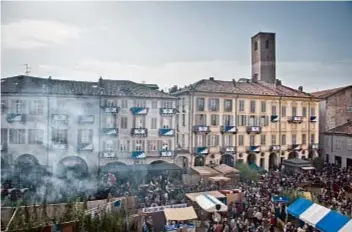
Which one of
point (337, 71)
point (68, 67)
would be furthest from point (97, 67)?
point (337, 71)

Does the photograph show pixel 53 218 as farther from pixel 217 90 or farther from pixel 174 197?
pixel 217 90

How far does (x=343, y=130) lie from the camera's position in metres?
4.77

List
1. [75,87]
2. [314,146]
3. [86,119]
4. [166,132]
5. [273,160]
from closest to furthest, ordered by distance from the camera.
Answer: [75,87] → [86,119] → [166,132] → [314,146] → [273,160]

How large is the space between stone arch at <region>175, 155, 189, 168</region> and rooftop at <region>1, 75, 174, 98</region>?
0.79 meters

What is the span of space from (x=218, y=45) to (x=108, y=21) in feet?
4.18

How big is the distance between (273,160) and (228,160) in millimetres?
610

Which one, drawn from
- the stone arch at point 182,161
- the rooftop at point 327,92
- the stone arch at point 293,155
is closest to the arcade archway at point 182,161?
the stone arch at point 182,161

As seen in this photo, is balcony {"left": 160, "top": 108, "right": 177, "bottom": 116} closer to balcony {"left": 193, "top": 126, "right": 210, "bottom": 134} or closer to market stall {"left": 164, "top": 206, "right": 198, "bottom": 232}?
balcony {"left": 193, "top": 126, "right": 210, "bottom": 134}

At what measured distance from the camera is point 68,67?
4.31 metres

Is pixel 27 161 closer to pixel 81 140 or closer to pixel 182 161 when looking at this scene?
pixel 81 140

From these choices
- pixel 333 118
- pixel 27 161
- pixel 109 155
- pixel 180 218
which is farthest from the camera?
pixel 333 118

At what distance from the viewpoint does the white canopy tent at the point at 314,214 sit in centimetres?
398

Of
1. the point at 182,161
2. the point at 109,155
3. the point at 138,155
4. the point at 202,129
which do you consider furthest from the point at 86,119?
the point at 202,129

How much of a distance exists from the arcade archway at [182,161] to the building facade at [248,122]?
3.9 inches
